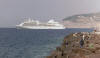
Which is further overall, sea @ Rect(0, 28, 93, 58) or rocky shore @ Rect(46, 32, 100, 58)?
sea @ Rect(0, 28, 93, 58)

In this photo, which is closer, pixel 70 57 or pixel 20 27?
pixel 70 57

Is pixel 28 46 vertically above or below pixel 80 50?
below

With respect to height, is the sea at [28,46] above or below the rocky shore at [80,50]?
below

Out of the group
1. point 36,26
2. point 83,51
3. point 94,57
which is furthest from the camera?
point 36,26

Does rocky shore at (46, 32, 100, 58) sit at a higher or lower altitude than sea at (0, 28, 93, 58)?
higher

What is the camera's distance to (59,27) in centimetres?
15675

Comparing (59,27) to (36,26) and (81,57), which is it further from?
(81,57)

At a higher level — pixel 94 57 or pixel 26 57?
pixel 94 57

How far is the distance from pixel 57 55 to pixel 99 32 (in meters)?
16.4

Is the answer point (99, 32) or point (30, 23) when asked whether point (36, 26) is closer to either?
point (30, 23)

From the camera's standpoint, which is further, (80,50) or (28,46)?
(28,46)

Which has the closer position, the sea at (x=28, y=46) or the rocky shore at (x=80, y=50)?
the rocky shore at (x=80, y=50)

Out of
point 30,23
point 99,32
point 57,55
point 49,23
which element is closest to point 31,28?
point 30,23

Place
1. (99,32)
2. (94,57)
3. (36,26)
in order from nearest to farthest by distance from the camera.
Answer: (94,57)
(99,32)
(36,26)
